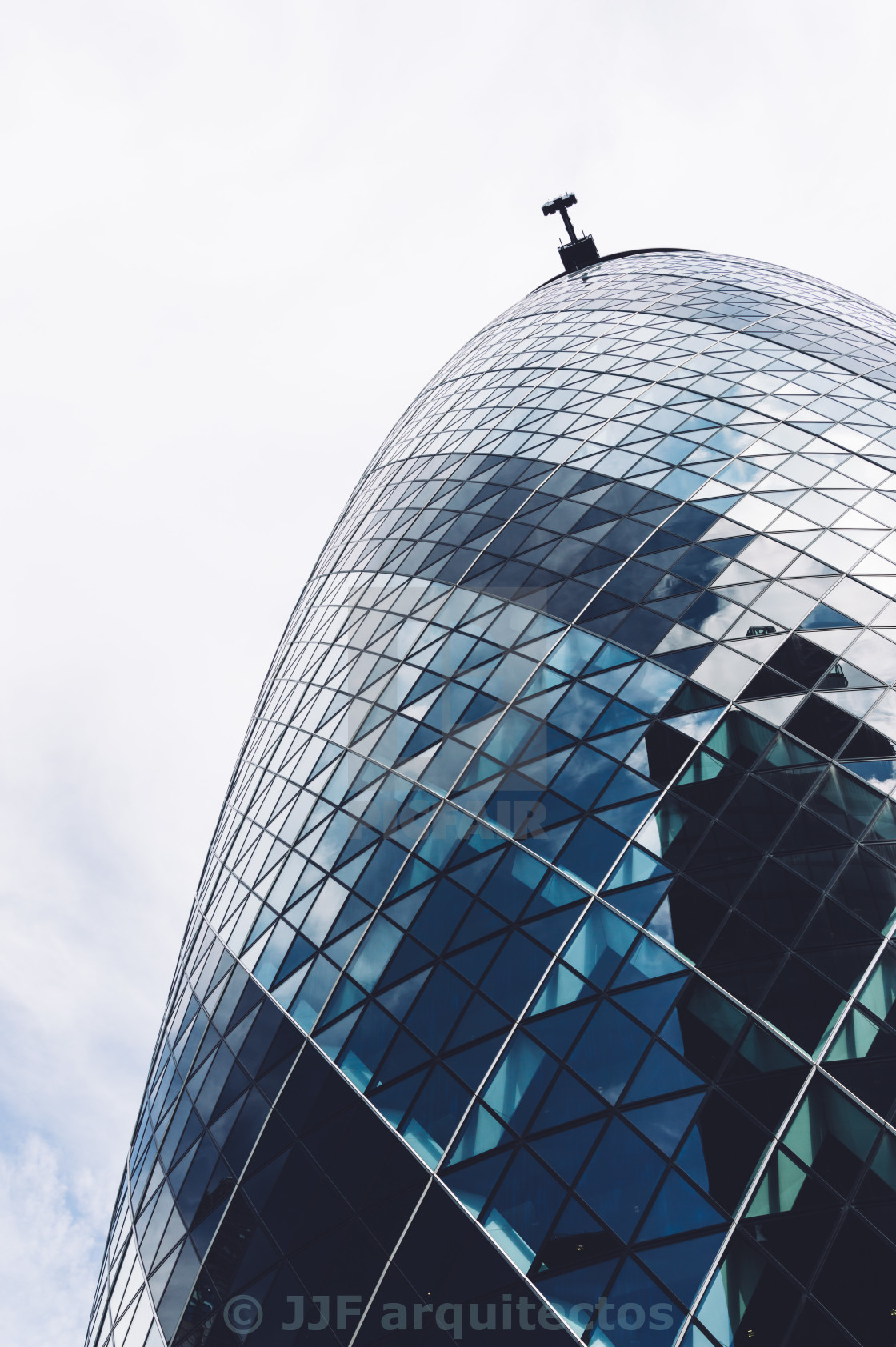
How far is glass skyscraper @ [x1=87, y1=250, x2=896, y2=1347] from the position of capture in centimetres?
1431

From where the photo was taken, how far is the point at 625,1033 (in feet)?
52.9

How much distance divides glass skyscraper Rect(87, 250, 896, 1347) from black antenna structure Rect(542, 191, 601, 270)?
4048 cm

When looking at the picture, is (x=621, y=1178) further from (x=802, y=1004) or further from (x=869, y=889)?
(x=869, y=889)

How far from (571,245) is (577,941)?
6548 centimetres

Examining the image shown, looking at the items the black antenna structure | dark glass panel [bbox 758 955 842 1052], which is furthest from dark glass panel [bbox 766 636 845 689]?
the black antenna structure

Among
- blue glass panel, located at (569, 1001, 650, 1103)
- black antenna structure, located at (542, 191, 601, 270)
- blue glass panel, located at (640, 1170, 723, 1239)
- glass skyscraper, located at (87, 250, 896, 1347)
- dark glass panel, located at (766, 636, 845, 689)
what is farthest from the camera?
black antenna structure, located at (542, 191, 601, 270)

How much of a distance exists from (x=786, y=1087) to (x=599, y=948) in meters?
4.32

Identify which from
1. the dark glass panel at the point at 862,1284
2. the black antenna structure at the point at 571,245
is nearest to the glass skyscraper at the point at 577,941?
the dark glass panel at the point at 862,1284

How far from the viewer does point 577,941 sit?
58.4 ft

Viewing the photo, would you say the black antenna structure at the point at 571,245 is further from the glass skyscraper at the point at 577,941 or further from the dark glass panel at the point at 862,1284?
the dark glass panel at the point at 862,1284

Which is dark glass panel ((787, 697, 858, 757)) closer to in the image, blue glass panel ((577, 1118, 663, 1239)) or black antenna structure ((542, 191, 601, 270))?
blue glass panel ((577, 1118, 663, 1239))

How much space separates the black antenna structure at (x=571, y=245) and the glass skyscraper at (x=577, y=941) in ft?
133

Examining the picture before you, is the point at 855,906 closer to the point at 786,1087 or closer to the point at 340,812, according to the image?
the point at 786,1087

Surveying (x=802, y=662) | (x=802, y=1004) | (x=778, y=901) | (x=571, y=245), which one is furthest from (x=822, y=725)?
(x=571, y=245)
